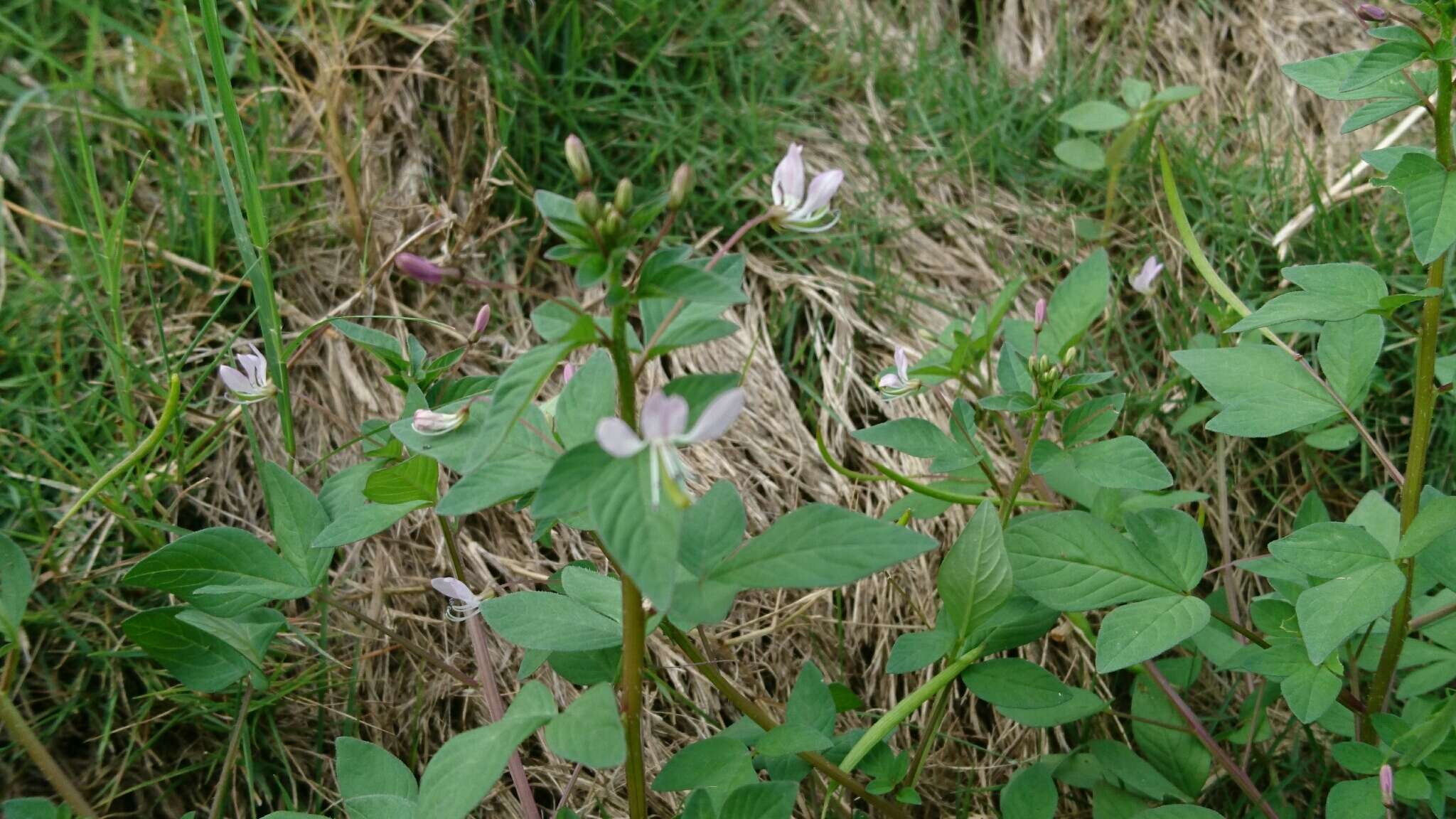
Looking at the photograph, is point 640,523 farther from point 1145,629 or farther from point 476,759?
point 1145,629

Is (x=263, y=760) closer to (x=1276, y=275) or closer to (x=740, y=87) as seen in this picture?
(x=740, y=87)

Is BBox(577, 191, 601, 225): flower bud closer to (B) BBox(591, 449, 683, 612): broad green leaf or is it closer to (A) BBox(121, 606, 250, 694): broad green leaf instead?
(B) BBox(591, 449, 683, 612): broad green leaf

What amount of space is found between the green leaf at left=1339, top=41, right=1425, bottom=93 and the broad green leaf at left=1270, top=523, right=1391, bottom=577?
49 centimetres

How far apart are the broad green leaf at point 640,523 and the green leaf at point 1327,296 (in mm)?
774

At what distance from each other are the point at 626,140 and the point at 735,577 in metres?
1.48

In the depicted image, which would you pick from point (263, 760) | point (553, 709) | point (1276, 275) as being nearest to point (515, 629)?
point (553, 709)

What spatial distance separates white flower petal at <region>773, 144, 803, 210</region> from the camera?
116cm

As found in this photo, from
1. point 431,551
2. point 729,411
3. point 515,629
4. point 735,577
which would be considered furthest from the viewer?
point 431,551

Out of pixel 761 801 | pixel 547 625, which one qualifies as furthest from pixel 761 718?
pixel 547 625

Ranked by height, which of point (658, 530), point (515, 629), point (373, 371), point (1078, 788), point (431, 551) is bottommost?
point (1078, 788)

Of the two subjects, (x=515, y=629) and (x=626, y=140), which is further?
(x=626, y=140)

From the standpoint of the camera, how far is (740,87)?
2393mm

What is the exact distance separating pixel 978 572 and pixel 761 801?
A: 409mm

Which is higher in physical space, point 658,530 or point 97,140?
point 658,530
